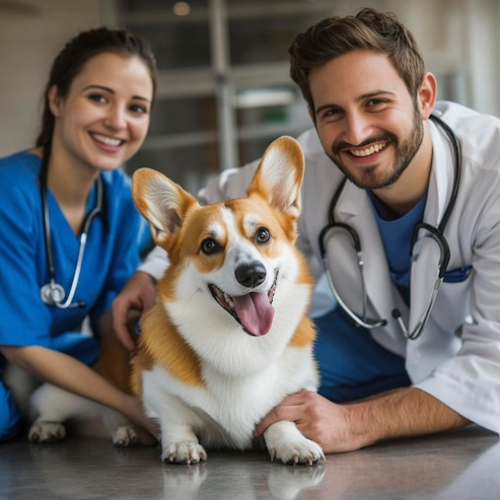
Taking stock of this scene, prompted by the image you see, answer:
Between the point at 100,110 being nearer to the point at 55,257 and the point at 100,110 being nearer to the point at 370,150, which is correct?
the point at 55,257

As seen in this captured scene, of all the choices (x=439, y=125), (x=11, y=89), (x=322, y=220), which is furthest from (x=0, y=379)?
(x=11, y=89)

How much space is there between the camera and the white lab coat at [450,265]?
78.4 inches

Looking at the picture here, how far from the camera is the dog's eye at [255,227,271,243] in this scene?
1.85 m

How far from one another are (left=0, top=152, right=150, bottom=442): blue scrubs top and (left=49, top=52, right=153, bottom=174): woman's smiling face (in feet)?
0.42

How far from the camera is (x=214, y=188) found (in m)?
2.67

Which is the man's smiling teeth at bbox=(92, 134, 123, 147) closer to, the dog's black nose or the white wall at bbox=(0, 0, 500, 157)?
the dog's black nose

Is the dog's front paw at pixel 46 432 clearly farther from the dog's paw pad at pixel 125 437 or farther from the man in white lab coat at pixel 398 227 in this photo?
the man in white lab coat at pixel 398 227

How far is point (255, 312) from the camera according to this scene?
1.79 metres

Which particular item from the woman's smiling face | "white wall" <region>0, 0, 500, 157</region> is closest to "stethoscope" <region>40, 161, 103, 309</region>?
the woman's smiling face

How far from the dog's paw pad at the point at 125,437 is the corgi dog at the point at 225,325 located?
0.22 meters

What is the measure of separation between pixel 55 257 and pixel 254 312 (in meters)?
0.88

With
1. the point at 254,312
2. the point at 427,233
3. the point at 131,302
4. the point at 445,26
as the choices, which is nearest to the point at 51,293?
the point at 131,302

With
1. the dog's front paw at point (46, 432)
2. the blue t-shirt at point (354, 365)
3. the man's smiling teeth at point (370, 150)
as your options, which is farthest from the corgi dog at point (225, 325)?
the blue t-shirt at point (354, 365)

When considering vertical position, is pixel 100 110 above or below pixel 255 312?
above
